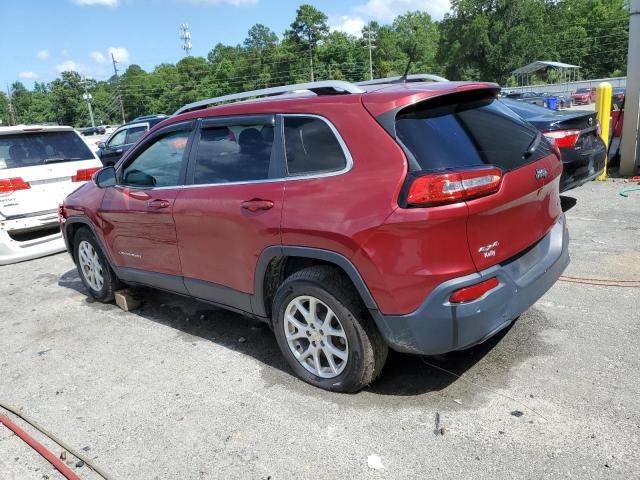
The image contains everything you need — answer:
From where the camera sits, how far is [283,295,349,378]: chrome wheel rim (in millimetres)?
3127

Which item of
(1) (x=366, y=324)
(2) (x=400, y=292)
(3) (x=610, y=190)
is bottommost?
(3) (x=610, y=190)

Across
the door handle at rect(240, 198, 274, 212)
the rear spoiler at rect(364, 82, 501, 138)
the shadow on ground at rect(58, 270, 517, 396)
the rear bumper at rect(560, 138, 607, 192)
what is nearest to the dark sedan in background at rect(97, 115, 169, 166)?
the shadow on ground at rect(58, 270, 517, 396)

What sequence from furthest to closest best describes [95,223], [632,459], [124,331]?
1. [95,223]
2. [124,331]
3. [632,459]

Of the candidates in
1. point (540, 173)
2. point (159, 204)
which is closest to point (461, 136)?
point (540, 173)

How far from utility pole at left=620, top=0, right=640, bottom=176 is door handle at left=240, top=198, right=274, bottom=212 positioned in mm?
7960

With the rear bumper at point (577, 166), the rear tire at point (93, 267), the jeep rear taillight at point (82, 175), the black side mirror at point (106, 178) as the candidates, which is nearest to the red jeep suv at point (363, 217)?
the black side mirror at point (106, 178)

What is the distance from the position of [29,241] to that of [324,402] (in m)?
5.41

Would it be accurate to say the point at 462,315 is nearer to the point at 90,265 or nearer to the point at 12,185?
the point at 90,265

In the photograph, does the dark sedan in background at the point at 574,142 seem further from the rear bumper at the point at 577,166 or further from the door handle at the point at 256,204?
the door handle at the point at 256,204

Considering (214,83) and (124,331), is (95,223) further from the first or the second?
(214,83)

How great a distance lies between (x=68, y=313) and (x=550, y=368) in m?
4.27

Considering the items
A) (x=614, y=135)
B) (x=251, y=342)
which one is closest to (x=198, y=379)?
(x=251, y=342)

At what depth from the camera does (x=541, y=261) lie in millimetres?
3156

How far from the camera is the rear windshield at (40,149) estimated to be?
6.96 meters
